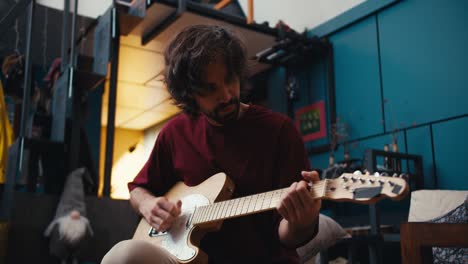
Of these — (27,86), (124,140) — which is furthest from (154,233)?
(124,140)

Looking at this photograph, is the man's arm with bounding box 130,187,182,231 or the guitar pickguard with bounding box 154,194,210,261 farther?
the man's arm with bounding box 130,187,182,231

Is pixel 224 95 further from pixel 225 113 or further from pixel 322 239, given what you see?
pixel 322 239

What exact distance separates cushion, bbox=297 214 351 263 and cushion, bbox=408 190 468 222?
15.2 inches

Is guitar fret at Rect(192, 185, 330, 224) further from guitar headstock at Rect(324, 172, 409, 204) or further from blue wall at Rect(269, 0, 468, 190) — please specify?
blue wall at Rect(269, 0, 468, 190)

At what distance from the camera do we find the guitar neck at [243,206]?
1.12 meters

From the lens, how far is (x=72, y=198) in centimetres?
290

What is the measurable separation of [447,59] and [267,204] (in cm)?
267

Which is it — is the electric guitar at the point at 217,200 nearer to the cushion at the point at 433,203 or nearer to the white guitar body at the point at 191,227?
the white guitar body at the point at 191,227

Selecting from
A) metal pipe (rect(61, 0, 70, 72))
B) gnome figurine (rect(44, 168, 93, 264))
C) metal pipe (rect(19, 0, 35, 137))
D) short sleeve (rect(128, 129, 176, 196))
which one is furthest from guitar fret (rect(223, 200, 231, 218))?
metal pipe (rect(61, 0, 70, 72))

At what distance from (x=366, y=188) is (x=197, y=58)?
0.58 m

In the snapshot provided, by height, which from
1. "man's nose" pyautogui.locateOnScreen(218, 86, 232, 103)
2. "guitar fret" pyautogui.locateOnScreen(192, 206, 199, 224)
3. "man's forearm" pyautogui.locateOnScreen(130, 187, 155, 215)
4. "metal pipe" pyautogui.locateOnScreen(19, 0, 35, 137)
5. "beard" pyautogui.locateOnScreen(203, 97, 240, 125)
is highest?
"metal pipe" pyautogui.locateOnScreen(19, 0, 35, 137)

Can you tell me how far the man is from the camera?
1.27 m

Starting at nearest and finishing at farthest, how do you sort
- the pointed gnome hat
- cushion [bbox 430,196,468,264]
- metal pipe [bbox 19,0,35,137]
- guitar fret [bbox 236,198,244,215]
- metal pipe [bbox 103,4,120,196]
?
guitar fret [bbox 236,198,244,215], cushion [bbox 430,196,468,264], the pointed gnome hat, metal pipe [bbox 19,0,35,137], metal pipe [bbox 103,4,120,196]

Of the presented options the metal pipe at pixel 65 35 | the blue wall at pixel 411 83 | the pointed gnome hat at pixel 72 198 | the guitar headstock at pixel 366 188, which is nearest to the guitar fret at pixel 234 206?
the guitar headstock at pixel 366 188
